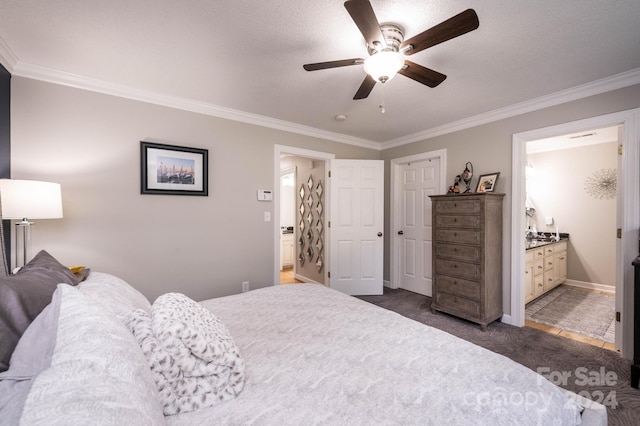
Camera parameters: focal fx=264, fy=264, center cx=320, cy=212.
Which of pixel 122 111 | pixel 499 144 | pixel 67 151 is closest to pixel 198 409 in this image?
pixel 67 151

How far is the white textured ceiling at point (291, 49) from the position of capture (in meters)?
1.57

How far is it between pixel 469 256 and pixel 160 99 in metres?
3.70

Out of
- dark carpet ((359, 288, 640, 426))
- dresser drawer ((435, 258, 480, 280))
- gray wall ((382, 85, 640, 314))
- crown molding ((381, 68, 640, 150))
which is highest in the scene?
crown molding ((381, 68, 640, 150))

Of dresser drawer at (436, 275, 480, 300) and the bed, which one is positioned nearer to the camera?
the bed

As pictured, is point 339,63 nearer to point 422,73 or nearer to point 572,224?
point 422,73

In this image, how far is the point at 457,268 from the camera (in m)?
3.07

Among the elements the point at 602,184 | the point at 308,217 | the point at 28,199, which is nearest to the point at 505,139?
the point at 602,184

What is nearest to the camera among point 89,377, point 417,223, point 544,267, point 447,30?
point 89,377

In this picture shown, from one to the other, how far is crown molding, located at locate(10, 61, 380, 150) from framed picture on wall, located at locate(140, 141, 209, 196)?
451 millimetres

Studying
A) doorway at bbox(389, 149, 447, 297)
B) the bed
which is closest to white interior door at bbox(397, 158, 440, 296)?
doorway at bbox(389, 149, 447, 297)

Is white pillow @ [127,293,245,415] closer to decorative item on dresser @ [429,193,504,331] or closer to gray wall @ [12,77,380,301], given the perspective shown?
gray wall @ [12,77,380,301]

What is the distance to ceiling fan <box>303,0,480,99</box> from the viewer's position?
4.30 ft

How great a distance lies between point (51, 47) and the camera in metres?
1.94

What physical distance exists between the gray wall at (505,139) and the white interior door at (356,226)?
91cm
